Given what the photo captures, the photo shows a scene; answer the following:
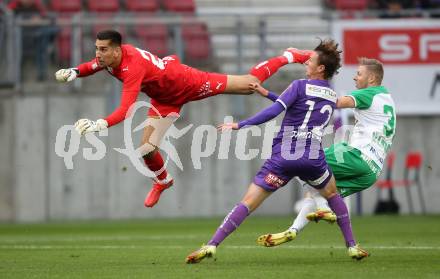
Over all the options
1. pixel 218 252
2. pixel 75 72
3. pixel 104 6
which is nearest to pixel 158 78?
pixel 75 72

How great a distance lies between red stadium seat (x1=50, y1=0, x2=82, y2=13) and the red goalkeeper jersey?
1135 centimetres

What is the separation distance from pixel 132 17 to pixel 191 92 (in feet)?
34.5

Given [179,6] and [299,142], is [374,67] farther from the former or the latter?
[179,6]

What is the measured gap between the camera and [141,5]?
2452 centimetres

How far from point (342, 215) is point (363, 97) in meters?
1.34

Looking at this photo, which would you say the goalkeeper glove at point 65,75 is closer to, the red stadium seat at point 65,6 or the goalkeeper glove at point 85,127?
the goalkeeper glove at point 85,127

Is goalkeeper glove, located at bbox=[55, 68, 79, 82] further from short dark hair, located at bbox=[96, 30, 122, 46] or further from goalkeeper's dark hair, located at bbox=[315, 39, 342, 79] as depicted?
goalkeeper's dark hair, located at bbox=[315, 39, 342, 79]

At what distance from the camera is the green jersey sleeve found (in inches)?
453

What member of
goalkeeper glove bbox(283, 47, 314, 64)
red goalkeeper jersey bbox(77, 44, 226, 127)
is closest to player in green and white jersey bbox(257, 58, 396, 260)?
goalkeeper glove bbox(283, 47, 314, 64)

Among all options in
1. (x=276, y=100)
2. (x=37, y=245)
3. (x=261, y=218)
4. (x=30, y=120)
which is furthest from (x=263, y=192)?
(x=30, y=120)

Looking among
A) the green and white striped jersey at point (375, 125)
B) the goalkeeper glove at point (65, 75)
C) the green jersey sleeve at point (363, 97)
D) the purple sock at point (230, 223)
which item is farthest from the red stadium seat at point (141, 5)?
the purple sock at point (230, 223)

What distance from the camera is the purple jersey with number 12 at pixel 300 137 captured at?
10719 mm

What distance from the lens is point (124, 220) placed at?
2231cm

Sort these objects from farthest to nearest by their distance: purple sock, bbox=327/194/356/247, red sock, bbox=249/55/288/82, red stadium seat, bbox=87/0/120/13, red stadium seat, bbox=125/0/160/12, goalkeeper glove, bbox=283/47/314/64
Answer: red stadium seat, bbox=125/0/160/12
red stadium seat, bbox=87/0/120/13
red sock, bbox=249/55/288/82
goalkeeper glove, bbox=283/47/314/64
purple sock, bbox=327/194/356/247
